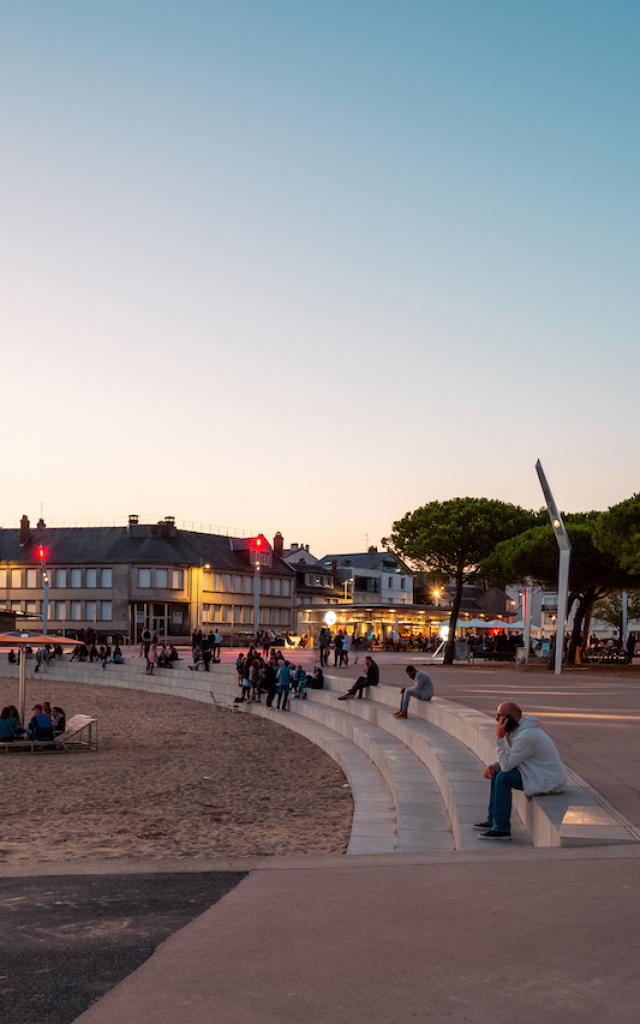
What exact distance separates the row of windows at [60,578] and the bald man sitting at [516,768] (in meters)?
74.9

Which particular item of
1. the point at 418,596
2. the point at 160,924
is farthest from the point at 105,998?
the point at 418,596

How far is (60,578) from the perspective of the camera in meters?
84.4

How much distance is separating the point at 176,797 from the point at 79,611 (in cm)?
6912

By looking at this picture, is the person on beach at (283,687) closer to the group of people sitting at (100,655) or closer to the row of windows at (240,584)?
the group of people sitting at (100,655)

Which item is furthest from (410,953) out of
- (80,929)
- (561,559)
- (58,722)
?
(561,559)

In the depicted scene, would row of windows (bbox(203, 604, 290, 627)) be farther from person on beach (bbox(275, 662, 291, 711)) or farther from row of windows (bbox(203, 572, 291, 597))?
person on beach (bbox(275, 662, 291, 711))

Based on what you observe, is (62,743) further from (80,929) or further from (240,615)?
(240,615)

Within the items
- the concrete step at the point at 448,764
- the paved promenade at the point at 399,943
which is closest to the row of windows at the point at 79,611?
the concrete step at the point at 448,764

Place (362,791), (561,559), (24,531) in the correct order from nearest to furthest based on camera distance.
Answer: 1. (362,791)
2. (561,559)
3. (24,531)

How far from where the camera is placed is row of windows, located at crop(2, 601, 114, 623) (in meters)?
82.9

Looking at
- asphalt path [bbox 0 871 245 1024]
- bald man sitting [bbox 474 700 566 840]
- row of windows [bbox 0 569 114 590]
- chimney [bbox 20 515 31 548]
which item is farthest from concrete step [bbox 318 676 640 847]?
chimney [bbox 20 515 31 548]

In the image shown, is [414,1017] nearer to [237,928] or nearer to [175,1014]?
[175,1014]

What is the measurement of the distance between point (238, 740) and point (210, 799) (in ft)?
28.7

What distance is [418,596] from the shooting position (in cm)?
12162
